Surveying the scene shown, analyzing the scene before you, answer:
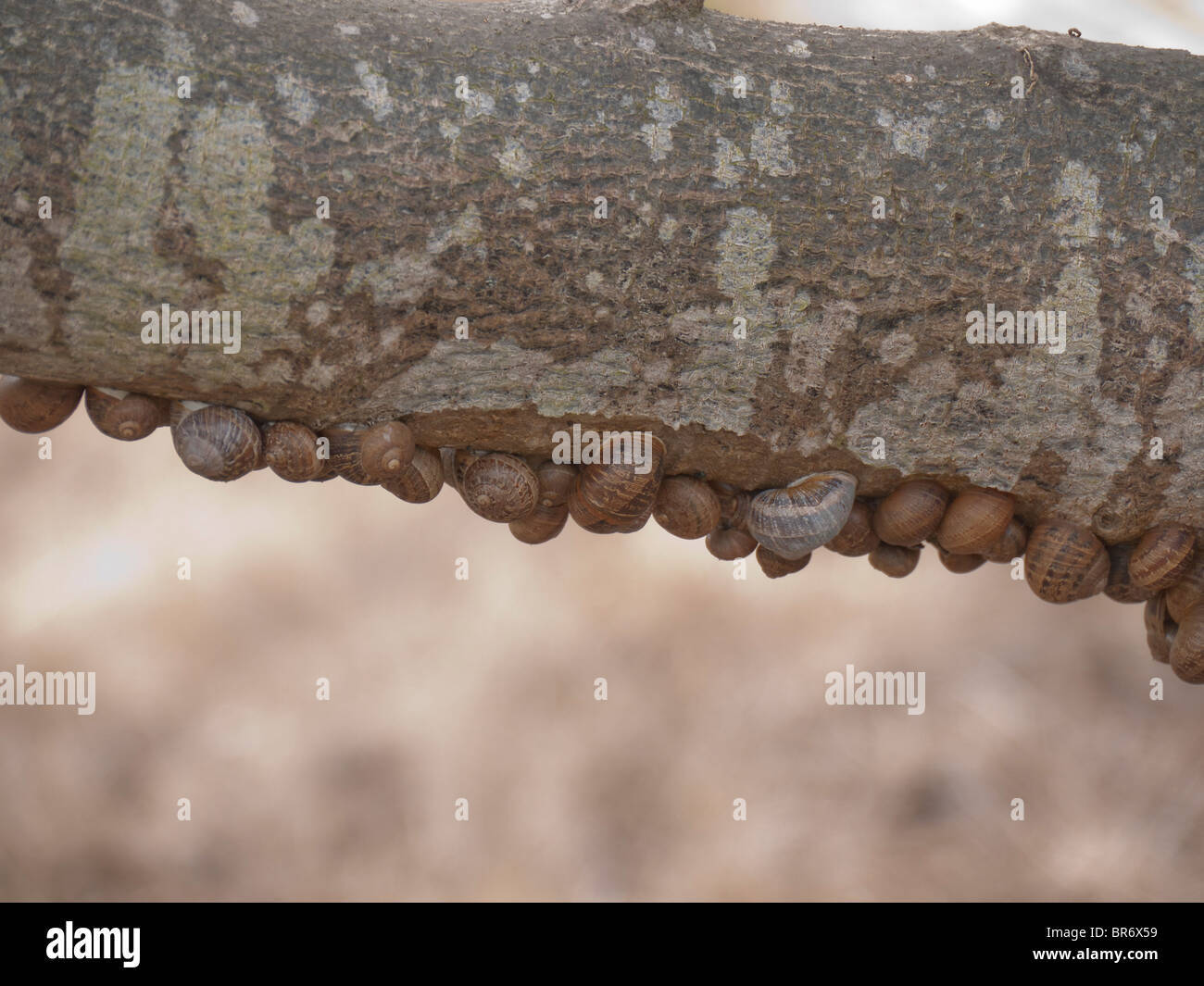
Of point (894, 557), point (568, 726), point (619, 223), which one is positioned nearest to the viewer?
point (619, 223)

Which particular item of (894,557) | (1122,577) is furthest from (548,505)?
(1122,577)

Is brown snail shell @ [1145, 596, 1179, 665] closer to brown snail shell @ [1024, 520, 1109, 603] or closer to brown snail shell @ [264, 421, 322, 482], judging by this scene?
brown snail shell @ [1024, 520, 1109, 603]

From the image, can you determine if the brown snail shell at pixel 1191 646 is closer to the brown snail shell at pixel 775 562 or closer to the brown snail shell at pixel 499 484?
the brown snail shell at pixel 775 562

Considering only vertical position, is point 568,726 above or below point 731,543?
below

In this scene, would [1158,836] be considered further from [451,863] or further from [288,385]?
[288,385]

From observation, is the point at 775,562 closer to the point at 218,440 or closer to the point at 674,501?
the point at 674,501
